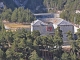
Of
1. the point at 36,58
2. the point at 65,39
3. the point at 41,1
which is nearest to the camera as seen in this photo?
the point at 36,58

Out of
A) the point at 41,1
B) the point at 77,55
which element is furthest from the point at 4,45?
the point at 41,1

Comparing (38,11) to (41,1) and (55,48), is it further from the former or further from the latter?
(55,48)

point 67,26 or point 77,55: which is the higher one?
point 67,26

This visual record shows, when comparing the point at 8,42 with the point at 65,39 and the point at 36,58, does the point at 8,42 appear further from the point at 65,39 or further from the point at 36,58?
the point at 65,39

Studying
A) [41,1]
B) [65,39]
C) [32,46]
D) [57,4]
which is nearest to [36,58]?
[32,46]

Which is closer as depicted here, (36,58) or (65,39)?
(36,58)

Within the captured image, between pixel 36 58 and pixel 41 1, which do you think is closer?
pixel 36 58

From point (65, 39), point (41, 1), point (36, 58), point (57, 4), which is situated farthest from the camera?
point (41, 1)

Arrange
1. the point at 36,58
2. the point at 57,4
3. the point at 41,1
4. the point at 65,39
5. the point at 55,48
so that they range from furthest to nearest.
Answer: the point at 41,1, the point at 57,4, the point at 65,39, the point at 55,48, the point at 36,58
